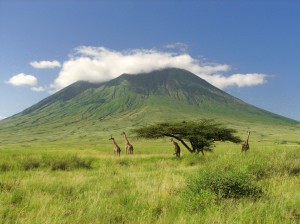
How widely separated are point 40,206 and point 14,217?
3.83 feet

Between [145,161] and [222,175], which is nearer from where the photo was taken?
[222,175]

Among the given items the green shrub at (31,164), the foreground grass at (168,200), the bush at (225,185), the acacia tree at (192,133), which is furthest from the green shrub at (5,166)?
the acacia tree at (192,133)

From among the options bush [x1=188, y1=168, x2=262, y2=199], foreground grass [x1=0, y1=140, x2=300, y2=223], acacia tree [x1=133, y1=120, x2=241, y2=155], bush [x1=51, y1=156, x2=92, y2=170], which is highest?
acacia tree [x1=133, y1=120, x2=241, y2=155]

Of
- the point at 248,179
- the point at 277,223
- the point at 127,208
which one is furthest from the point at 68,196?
the point at 277,223

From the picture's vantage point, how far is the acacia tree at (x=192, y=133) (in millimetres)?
33875

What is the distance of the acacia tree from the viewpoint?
33875 millimetres

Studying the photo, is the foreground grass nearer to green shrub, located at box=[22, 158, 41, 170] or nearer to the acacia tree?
green shrub, located at box=[22, 158, 41, 170]

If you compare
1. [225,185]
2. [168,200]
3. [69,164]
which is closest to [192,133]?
[69,164]

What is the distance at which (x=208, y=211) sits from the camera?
8414mm

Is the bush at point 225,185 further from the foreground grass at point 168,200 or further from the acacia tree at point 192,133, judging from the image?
the acacia tree at point 192,133

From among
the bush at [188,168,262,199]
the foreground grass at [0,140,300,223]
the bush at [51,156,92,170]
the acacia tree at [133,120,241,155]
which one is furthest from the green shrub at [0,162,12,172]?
the acacia tree at [133,120,241,155]

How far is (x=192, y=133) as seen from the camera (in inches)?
1337

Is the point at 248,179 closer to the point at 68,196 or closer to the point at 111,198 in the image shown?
the point at 111,198

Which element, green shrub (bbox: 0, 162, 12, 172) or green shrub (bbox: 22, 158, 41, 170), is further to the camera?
green shrub (bbox: 22, 158, 41, 170)
